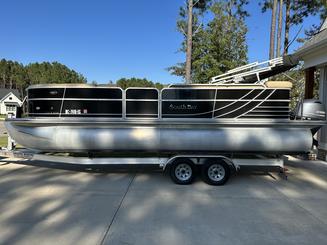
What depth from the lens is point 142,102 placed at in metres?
7.37

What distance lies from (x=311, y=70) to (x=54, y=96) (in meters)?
8.07

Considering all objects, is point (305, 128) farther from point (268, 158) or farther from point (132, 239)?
point (132, 239)

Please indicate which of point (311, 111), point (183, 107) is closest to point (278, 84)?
point (311, 111)

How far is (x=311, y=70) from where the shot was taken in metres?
11.0

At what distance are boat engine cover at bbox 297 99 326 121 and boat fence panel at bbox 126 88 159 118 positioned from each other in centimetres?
334

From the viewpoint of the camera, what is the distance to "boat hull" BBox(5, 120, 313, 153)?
7238 millimetres

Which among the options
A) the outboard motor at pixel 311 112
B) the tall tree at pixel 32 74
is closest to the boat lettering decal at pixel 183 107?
the outboard motor at pixel 311 112

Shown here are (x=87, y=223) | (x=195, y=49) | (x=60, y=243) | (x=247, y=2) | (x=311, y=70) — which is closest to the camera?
(x=60, y=243)

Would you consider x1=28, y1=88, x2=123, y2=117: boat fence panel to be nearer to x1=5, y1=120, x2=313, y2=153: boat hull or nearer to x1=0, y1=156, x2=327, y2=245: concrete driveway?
x1=5, y1=120, x2=313, y2=153: boat hull

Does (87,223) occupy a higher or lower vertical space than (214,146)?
lower

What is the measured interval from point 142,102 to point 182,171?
1739mm

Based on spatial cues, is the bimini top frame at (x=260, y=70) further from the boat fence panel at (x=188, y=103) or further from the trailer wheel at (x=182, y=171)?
the trailer wheel at (x=182, y=171)

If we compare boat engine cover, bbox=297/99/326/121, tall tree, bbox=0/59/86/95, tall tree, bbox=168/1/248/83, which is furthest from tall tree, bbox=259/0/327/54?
tall tree, bbox=0/59/86/95

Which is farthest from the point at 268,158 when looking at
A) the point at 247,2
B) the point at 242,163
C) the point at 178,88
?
the point at 247,2
